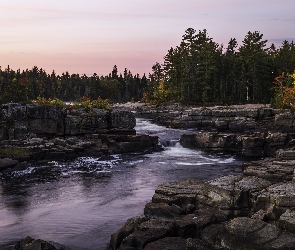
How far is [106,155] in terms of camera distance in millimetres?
30969

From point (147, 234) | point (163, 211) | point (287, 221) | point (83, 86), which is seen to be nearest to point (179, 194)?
point (163, 211)

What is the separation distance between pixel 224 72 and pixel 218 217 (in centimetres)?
7109

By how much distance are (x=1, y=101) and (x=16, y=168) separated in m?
11.6

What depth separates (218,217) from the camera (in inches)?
520

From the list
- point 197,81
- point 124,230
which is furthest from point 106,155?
point 197,81

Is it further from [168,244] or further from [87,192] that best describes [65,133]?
[168,244]

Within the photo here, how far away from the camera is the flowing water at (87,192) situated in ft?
49.1

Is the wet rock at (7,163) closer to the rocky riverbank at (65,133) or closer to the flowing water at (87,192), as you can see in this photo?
the flowing water at (87,192)

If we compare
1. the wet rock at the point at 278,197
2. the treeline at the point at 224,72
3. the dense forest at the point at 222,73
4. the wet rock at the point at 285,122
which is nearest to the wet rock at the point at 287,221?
the wet rock at the point at 278,197

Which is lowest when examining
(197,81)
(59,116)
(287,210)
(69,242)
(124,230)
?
(69,242)

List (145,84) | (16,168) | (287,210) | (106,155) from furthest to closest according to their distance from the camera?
(145,84), (106,155), (16,168), (287,210)

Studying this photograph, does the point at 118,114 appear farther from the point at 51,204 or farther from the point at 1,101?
the point at 51,204

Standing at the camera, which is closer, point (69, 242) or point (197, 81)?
point (69, 242)

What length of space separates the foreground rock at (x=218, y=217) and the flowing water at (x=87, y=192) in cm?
222
